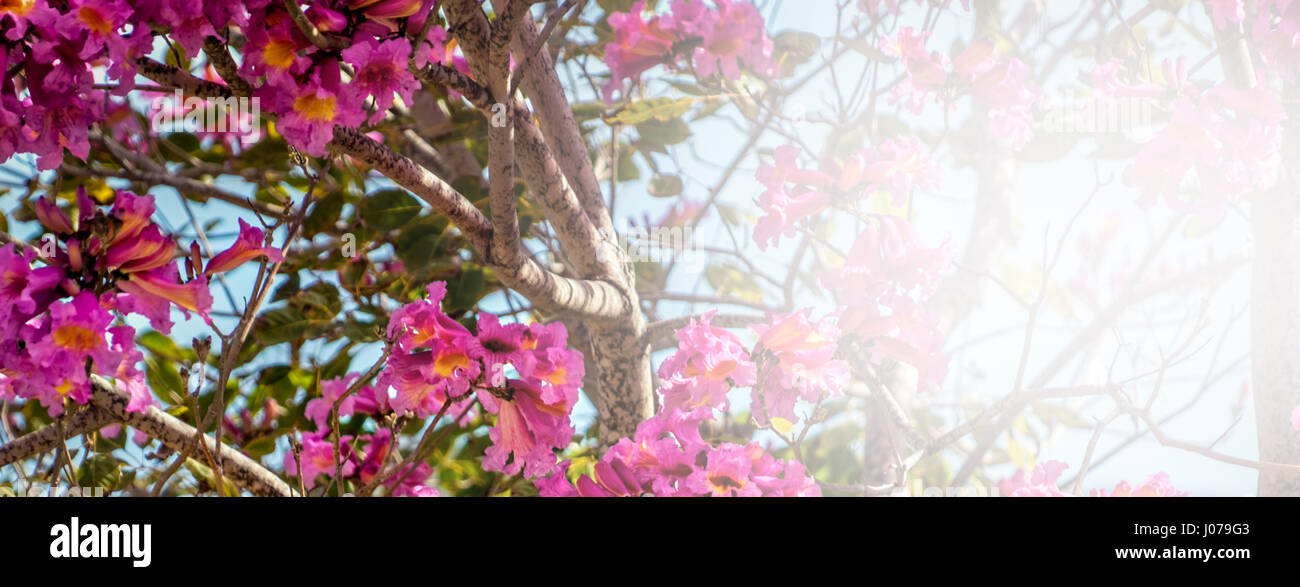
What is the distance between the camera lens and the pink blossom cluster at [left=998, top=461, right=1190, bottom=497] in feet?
3.30

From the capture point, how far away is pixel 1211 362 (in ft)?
3.62

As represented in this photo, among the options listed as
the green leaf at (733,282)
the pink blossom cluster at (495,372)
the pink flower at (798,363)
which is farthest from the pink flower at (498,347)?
the green leaf at (733,282)

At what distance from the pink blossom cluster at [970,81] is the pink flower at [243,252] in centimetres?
97

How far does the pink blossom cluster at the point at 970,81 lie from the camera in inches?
50.6

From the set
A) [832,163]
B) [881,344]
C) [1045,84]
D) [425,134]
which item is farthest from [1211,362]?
[425,134]

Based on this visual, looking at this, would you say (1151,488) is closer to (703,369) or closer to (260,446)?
(703,369)

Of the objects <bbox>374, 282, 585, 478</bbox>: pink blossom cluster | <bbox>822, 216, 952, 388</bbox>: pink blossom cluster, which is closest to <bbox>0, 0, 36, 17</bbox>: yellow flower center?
<bbox>374, 282, 585, 478</bbox>: pink blossom cluster

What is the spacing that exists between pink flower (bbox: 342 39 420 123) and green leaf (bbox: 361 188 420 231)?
42cm

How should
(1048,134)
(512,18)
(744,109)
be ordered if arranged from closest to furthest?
1. (512,18)
2. (744,109)
3. (1048,134)

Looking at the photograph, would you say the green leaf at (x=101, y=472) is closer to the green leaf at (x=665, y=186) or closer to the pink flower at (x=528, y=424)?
the pink flower at (x=528, y=424)

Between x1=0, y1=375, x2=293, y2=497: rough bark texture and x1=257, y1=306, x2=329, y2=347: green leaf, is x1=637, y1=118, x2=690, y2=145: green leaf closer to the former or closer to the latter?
x1=257, y1=306, x2=329, y2=347: green leaf

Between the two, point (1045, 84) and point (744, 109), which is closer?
point (744, 109)
